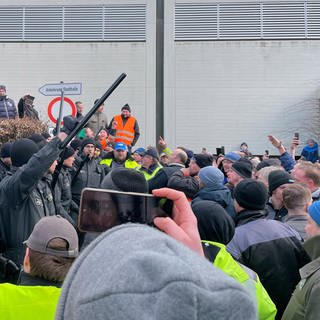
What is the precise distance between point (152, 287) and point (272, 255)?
11.1 ft

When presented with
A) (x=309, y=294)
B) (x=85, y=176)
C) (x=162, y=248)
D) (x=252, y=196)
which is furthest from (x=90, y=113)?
(x=85, y=176)

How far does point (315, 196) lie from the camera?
6.03 metres

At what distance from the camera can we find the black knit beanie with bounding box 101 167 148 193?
3281mm

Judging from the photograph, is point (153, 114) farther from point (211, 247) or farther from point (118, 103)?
point (211, 247)

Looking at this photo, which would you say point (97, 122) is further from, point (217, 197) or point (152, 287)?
point (152, 287)

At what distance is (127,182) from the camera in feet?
10.9

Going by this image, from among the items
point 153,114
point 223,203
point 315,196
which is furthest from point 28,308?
point 153,114

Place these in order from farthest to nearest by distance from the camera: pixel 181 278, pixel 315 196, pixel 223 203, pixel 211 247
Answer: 1. pixel 315 196
2. pixel 223 203
3. pixel 211 247
4. pixel 181 278

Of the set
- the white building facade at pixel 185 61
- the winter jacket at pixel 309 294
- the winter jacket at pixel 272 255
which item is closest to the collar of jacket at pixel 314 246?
the winter jacket at pixel 309 294

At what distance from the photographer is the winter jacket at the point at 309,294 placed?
3129mm

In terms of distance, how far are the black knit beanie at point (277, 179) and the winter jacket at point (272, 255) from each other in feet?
5.39

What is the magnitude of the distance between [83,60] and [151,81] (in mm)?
2680

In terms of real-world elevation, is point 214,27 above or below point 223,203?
above

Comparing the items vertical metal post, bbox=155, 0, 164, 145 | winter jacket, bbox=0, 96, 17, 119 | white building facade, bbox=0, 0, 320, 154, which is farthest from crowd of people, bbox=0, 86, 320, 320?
white building facade, bbox=0, 0, 320, 154
